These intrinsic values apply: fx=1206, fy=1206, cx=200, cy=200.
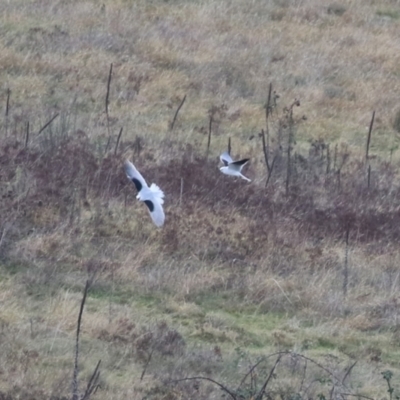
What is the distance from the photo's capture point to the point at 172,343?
310 inches

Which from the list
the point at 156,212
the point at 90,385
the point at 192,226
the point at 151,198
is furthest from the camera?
the point at 192,226

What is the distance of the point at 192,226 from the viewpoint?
985 centimetres

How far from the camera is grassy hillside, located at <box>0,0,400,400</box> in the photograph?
7.62 m

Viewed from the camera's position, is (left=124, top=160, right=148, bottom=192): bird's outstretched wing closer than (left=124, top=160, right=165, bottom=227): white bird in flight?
No

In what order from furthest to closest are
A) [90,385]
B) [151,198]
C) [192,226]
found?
[192,226], [151,198], [90,385]

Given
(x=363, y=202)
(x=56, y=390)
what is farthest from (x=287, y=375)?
(x=363, y=202)

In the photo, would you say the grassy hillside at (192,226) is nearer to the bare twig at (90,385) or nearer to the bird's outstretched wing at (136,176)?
the bare twig at (90,385)

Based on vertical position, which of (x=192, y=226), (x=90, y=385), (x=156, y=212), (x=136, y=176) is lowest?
(x=192, y=226)

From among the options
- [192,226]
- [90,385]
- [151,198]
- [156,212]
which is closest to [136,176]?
[151,198]

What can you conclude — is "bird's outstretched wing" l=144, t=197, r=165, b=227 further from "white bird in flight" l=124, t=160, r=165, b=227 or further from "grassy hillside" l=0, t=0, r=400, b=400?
"grassy hillside" l=0, t=0, r=400, b=400

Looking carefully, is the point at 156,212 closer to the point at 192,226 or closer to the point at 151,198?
the point at 151,198

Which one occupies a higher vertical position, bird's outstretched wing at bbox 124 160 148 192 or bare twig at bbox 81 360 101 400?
bird's outstretched wing at bbox 124 160 148 192

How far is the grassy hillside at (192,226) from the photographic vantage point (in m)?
→ 7.62

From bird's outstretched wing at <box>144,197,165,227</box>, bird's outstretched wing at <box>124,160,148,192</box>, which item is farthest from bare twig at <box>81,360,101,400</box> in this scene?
bird's outstretched wing at <box>124,160,148,192</box>
